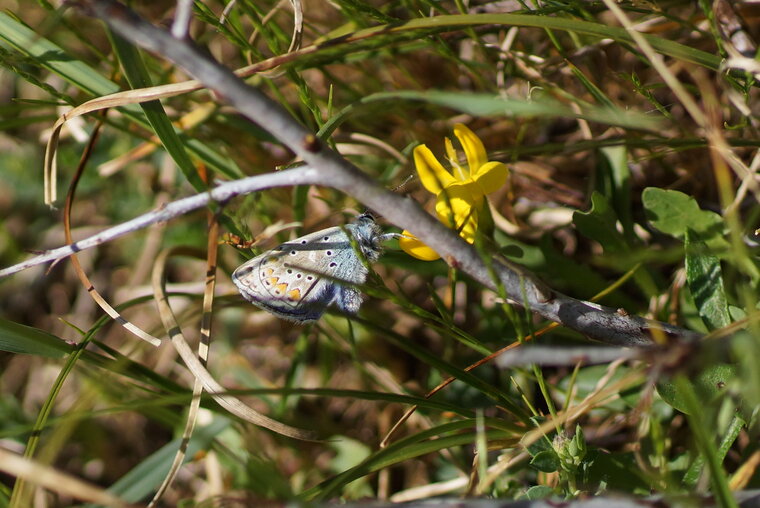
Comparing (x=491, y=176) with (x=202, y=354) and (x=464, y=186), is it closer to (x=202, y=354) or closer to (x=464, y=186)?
(x=464, y=186)

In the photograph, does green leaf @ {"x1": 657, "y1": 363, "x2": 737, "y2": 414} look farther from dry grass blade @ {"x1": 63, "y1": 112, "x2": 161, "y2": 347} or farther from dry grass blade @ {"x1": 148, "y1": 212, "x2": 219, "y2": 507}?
dry grass blade @ {"x1": 63, "y1": 112, "x2": 161, "y2": 347}

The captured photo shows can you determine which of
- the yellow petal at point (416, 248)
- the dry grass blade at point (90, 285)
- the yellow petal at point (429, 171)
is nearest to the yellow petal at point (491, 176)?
the yellow petal at point (429, 171)

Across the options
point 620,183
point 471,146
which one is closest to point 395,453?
point 471,146

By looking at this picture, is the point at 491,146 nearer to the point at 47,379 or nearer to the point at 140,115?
the point at 140,115

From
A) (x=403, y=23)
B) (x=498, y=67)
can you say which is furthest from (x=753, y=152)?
(x=403, y=23)

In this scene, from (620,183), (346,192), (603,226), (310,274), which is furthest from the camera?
(620,183)

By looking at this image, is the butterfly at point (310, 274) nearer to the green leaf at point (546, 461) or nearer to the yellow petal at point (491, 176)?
the yellow petal at point (491, 176)
